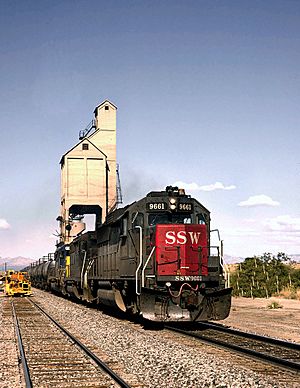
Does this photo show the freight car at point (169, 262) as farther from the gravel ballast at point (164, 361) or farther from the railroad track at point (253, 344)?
the gravel ballast at point (164, 361)

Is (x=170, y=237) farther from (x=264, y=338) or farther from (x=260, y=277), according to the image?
(x=260, y=277)

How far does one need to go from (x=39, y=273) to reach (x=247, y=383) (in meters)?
48.7

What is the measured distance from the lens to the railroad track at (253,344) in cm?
1027

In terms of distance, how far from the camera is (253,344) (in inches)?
496

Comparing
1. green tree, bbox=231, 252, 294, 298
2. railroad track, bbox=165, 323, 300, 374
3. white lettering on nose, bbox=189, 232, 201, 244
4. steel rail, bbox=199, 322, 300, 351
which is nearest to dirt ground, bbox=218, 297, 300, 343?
steel rail, bbox=199, 322, 300, 351

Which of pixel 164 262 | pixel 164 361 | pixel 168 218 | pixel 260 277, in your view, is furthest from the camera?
pixel 260 277

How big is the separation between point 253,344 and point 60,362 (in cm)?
456

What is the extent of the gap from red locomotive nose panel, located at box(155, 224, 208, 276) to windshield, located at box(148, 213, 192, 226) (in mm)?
390

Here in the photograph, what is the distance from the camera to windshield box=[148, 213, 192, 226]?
15.9 meters

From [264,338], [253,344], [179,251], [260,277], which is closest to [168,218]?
[179,251]

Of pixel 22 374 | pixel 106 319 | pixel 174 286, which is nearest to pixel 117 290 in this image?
pixel 106 319

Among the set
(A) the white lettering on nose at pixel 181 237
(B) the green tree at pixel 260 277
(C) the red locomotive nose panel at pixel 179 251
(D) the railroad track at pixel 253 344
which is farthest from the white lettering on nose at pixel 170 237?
(B) the green tree at pixel 260 277

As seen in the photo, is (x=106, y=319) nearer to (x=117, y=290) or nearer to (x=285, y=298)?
(x=117, y=290)

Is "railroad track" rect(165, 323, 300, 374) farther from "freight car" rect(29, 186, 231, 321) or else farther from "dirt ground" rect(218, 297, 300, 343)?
"dirt ground" rect(218, 297, 300, 343)
